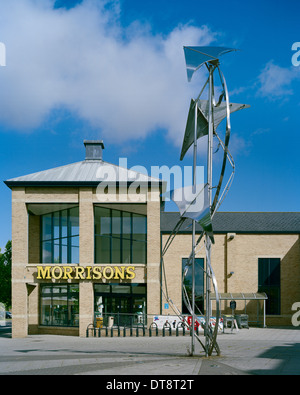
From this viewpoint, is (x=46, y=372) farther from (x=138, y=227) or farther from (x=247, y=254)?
(x=247, y=254)

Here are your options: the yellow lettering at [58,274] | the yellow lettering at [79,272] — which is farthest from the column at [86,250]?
the yellow lettering at [58,274]

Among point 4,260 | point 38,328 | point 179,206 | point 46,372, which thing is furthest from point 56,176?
point 4,260

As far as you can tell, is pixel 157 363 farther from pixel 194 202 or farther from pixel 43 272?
pixel 43 272

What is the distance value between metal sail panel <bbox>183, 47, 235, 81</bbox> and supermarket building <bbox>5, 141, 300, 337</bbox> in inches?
502

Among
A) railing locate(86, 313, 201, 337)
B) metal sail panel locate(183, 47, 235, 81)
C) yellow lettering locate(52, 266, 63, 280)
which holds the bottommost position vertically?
railing locate(86, 313, 201, 337)

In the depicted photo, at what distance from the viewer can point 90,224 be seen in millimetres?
29766

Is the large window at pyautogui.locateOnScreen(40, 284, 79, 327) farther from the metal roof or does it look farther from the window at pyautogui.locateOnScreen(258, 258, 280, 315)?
the window at pyautogui.locateOnScreen(258, 258, 280, 315)

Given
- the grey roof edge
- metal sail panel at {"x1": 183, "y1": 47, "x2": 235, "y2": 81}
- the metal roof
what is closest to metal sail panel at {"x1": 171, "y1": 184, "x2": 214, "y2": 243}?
metal sail panel at {"x1": 183, "y1": 47, "x2": 235, "y2": 81}

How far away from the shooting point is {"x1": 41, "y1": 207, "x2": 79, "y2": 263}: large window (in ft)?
104

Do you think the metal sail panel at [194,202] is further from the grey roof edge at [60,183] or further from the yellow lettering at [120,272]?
the yellow lettering at [120,272]

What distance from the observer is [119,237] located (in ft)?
108

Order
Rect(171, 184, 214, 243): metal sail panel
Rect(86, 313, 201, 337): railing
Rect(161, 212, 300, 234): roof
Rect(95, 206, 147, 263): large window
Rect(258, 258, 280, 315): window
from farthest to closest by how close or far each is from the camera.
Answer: Rect(161, 212, 300, 234): roof, Rect(258, 258, 280, 315): window, Rect(95, 206, 147, 263): large window, Rect(86, 313, 201, 337): railing, Rect(171, 184, 214, 243): metal sail panel

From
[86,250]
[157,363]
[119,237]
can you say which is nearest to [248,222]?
[119,237]

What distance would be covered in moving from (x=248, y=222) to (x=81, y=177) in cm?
1545
